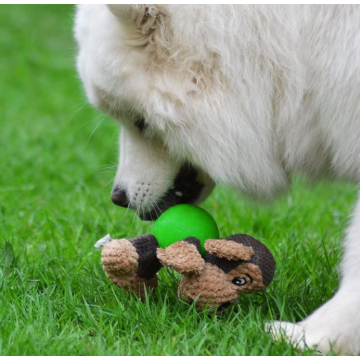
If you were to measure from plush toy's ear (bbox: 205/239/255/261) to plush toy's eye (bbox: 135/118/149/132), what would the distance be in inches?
25.1

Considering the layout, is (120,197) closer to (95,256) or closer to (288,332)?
(95,256)

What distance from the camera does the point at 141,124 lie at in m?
3.10

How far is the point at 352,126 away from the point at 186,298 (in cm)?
104

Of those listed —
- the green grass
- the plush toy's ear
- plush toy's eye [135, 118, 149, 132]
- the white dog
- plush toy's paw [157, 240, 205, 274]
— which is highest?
the white dog

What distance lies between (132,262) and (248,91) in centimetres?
90

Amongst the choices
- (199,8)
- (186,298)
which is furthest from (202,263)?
(199,8)

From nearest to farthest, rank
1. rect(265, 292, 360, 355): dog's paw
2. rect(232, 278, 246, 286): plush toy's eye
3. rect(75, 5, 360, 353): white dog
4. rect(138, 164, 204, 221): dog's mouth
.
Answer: rect(265, 292, 360, 355): dog's paw < rect(75, 5, 360, 353): white dog < rect(232, 278, 246, 286): plush toy's eye < rect(138, 164, 204, 221): dog's mouth

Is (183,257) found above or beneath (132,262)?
above

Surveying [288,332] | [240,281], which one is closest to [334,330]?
[288,332]

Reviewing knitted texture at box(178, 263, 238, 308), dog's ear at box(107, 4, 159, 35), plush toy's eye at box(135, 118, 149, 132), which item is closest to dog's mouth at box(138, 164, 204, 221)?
plush toy's eye at box(135, 118, 149, 132)

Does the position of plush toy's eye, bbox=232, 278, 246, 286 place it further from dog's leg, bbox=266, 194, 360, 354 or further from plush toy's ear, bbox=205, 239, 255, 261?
dog's leg, bbox=266, 194, 360, 354

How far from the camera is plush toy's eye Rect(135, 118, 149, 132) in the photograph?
10.0ft

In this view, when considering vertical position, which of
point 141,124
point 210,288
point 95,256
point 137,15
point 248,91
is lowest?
point 95,256

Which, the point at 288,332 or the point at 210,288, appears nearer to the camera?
the point at 288,332
